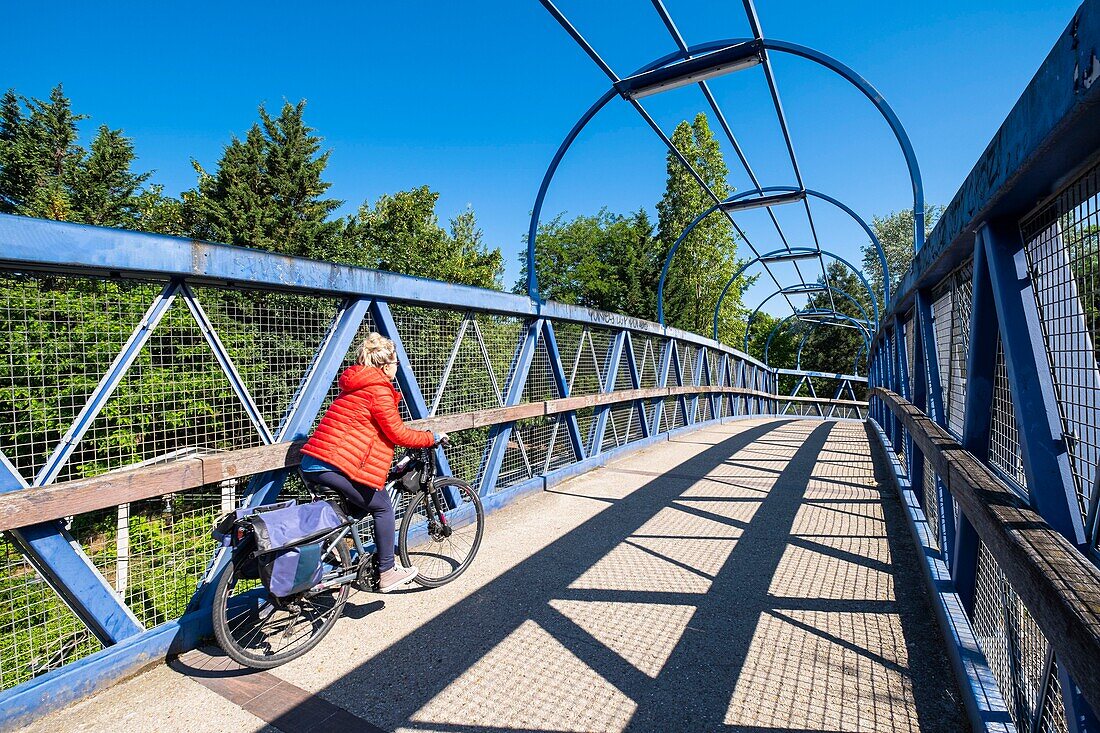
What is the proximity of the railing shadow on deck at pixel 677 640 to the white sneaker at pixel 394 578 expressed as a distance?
1.13ft

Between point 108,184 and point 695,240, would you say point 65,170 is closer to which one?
point 108,184

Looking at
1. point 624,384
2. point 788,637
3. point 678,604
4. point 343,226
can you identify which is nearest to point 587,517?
point 678,604

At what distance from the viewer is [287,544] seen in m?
2.72

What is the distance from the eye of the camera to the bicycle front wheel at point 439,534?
372 centimetres

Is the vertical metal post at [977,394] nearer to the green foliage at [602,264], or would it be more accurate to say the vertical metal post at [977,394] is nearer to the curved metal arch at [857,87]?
the curved metal arch at [857,87]

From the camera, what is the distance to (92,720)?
2324 millimetres

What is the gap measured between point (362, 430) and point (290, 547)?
723 mm

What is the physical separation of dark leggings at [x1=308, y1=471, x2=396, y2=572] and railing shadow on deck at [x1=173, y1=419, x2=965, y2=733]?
1.60 ft

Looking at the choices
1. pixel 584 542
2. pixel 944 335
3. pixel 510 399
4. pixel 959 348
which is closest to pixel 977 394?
pixel 959 348

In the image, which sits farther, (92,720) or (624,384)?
(624,384)

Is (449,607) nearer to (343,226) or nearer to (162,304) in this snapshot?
(162,304)

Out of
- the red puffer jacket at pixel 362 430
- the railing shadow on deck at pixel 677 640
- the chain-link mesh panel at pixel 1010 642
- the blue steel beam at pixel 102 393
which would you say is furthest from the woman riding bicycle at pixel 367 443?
the chain-link mesh panel at pixel 1010 642

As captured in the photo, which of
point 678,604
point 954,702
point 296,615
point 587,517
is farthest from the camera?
point 587,517

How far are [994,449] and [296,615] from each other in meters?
3.32
